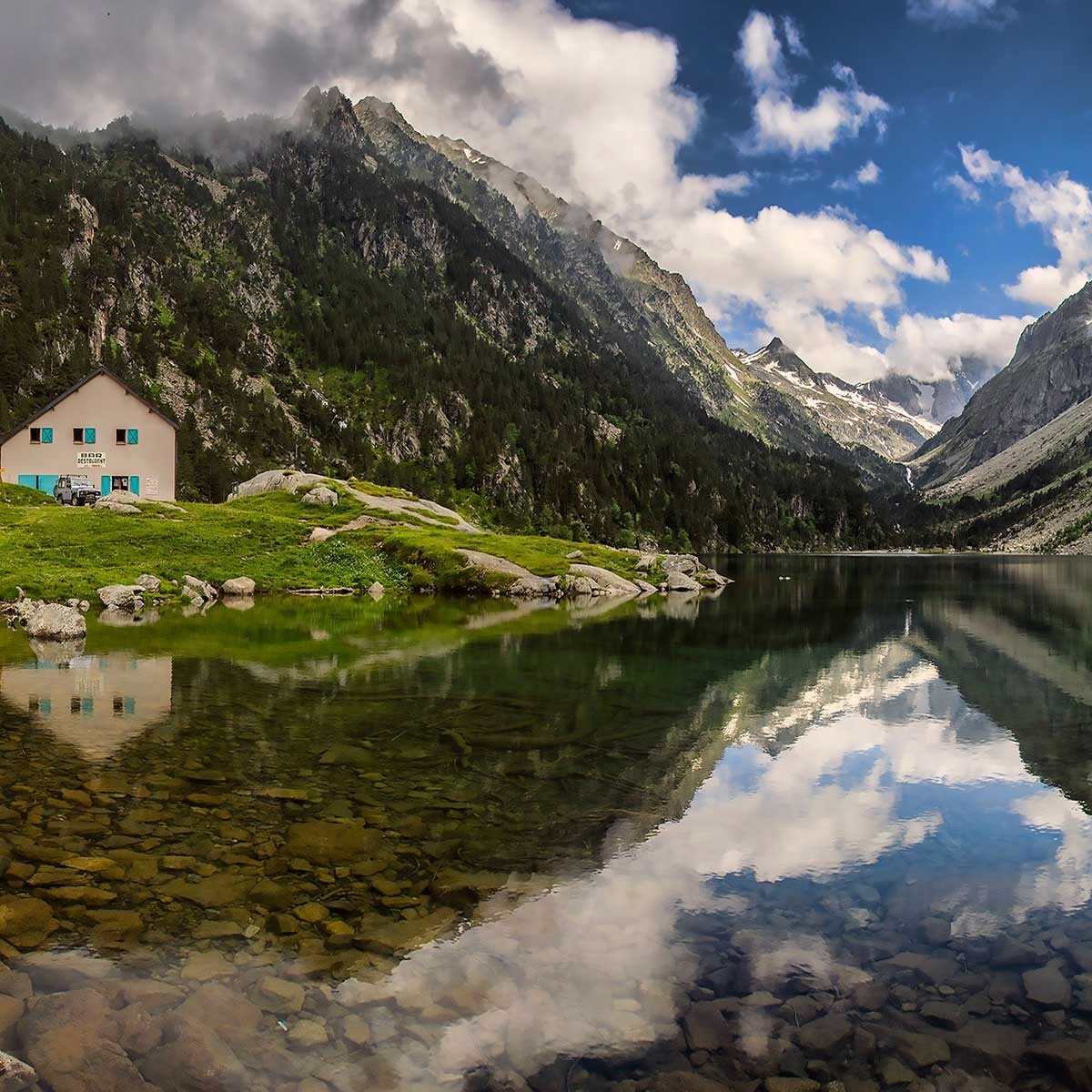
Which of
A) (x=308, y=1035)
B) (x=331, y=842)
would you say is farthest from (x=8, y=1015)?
(x=331, y=842)

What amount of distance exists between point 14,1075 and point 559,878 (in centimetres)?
616

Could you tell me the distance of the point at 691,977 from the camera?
8.33 meters

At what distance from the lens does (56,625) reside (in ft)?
104

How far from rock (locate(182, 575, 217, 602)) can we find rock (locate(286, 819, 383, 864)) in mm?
39991

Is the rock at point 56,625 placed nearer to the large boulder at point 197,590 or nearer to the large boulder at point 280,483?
the large boulder at point 197,590

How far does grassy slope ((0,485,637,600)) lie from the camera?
4731cm

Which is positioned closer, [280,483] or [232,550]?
[232,550]

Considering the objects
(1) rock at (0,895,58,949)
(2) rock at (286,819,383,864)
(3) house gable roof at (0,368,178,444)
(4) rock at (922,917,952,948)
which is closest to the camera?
(1) rock at (0,895,58,949)

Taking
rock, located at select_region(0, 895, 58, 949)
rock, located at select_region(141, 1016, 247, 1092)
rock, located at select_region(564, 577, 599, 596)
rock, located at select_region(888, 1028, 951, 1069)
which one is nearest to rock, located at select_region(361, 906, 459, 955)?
rock, located at select_region(141, 1016, 247, 1092)

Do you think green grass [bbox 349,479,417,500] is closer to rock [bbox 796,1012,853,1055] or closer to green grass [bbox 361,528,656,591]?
green grass [bbox 361,528,656,591]

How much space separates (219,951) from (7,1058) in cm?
221

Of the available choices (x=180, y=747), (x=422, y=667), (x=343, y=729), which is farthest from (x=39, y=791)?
(x=422, y=667)

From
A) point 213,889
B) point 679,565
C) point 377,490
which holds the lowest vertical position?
point 213,889

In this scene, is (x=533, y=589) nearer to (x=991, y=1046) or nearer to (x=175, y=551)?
(x=175, y=551)
